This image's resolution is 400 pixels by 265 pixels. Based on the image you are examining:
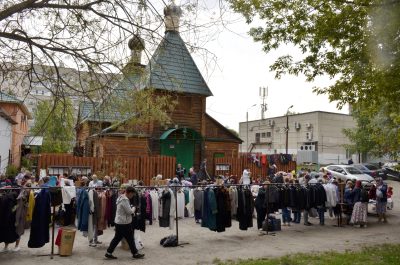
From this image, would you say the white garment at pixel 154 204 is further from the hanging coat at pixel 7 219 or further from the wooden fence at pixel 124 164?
the wooden fence at pixel 124 164

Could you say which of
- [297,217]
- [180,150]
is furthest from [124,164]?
[297,217]

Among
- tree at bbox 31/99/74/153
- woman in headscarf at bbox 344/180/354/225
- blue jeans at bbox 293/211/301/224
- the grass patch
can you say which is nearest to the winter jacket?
tree at bbox 31/99/74/153

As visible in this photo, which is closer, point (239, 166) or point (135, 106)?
point (135, 106)

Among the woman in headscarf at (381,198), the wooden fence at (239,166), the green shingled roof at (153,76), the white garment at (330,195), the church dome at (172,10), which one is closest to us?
the church dome at (172,10)

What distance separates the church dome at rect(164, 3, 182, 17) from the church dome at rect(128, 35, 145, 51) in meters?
0.68

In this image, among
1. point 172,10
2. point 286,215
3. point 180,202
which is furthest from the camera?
point 286,215

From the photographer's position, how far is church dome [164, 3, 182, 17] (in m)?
7.04

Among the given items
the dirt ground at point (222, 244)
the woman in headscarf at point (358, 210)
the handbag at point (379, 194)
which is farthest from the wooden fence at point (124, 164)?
the handbag at point (379, 194)

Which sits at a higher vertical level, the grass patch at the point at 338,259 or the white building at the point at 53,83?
the white building at the point at 53,83

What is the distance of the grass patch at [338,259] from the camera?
29.1 feet

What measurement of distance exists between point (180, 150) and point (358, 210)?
42.7ft

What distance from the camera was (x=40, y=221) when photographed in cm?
934

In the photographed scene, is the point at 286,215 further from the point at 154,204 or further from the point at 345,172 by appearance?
the point at 345,172

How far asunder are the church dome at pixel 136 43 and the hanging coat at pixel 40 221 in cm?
458
